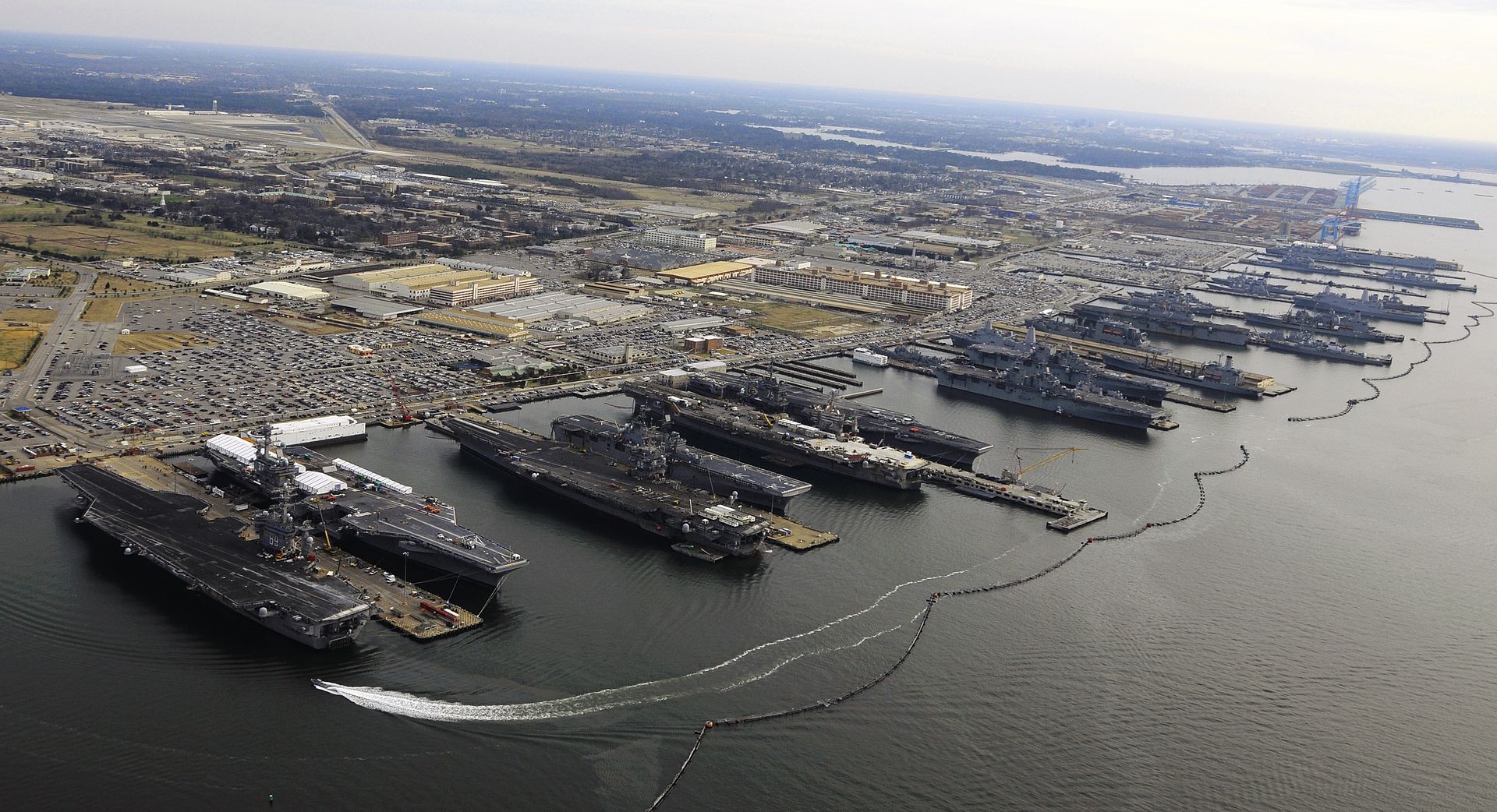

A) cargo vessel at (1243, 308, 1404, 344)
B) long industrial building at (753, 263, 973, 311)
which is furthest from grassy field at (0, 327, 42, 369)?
cargo vessel at (1243, 308, 1404, 344)

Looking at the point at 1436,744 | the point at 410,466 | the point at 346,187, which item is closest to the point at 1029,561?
the point at 1436,744

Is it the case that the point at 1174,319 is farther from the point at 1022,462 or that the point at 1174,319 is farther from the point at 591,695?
the point at 591,695

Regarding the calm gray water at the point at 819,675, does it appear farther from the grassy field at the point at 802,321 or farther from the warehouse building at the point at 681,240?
the warehouse building at the point at 681,240

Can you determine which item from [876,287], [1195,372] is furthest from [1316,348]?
[876,287]

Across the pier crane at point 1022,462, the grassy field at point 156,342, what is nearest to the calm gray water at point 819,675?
Answer: the pier crane at point 1022,462

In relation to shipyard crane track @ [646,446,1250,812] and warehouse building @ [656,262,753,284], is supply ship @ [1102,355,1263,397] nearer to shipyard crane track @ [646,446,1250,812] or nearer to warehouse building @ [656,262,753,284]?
shipyard crane track @ [646,446,1250,812]

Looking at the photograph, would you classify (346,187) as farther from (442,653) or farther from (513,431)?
(442,653)
